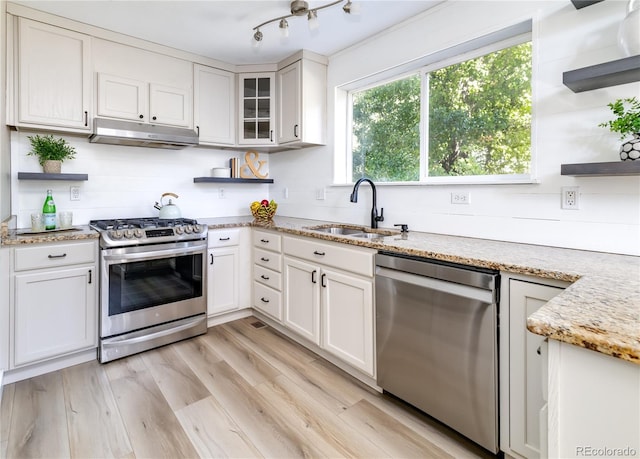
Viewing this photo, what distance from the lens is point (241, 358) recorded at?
242 centimetres

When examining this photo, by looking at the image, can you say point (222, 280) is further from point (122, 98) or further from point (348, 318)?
point (122, 98)

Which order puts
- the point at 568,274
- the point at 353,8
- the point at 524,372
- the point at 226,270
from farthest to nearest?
the point at 226,270, the point at 353,8, the point at 524,372, the point at 568,274

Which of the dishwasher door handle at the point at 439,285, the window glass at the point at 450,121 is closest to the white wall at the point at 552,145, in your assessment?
the window glass at the point at 450,121

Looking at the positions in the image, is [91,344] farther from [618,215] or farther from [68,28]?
[618,215]

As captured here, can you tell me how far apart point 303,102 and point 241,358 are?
219 centimetres

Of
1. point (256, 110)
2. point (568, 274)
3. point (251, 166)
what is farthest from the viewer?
point (251, 166)

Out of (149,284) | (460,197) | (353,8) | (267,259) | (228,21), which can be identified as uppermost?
(228,21)

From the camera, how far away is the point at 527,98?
6.36ft

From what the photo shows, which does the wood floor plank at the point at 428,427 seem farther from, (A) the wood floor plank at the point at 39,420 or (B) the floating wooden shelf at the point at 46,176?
(B) the floating wooden shelf at the point at 46,176

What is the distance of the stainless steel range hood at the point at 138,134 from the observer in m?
2.54

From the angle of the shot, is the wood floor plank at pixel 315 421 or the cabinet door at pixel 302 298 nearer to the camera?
the wood floor plank at pixel 315 421

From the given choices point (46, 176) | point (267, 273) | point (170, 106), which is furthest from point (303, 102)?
point (46, 176)

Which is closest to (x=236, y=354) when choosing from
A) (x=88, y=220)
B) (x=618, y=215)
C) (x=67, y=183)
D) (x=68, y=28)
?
(x=88, y=220)

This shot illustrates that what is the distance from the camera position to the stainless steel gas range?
7.69ft
